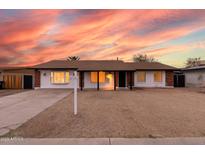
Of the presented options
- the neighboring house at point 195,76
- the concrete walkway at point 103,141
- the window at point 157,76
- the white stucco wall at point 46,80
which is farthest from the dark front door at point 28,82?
the neighboring house at point 195,76

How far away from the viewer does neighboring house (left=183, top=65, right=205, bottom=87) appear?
21.6m

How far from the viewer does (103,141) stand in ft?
12.3

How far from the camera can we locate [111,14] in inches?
560

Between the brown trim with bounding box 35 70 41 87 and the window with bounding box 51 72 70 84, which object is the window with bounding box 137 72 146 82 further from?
the brown trim with bounding box 35 70 41 87

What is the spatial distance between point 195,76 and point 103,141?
2382 centimetres

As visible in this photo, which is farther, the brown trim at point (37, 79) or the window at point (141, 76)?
the window at point (141, 76)

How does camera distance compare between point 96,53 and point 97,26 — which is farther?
point 96,53

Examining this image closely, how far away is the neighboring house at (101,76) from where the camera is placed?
1773 centimetres

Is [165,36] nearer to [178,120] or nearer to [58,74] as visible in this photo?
[58,74]

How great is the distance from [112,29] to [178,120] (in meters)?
13.9

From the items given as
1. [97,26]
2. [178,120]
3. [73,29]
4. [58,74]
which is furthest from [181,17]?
[58,74]

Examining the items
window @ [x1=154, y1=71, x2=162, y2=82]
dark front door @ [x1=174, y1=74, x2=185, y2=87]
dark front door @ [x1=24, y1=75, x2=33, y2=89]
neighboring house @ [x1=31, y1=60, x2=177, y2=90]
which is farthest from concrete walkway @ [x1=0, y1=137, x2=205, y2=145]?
dark front door @ [x1=174, y1=74, x2=185, y2=87]

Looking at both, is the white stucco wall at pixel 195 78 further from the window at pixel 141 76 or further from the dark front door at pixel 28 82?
the dark front door at pixel 28 82

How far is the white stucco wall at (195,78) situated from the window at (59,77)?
1844 centimetres
